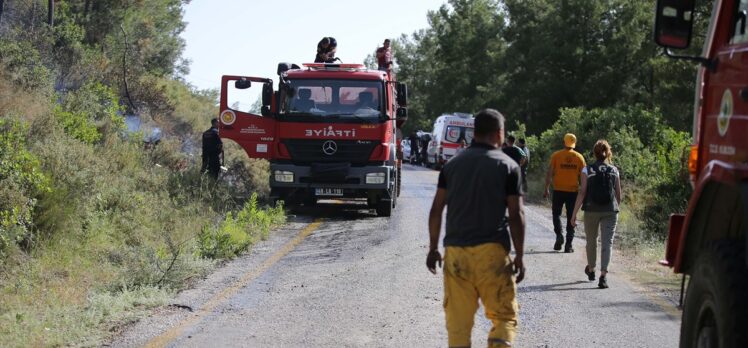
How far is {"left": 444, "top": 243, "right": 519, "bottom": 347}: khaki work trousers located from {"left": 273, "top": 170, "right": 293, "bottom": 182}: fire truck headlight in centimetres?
1366

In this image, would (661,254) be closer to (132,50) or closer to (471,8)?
(132,50)

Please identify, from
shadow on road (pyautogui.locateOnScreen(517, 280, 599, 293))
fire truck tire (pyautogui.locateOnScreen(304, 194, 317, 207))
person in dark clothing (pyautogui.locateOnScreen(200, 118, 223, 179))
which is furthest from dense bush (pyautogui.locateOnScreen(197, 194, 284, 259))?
shadow on road (pyautogui.locateOnScreen(517, 280, 599, 293))

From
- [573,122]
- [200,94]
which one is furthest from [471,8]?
[573,122]

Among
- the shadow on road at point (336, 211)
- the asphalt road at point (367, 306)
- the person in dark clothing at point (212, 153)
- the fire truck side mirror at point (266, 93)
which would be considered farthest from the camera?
the person in dark clothing at point (212, 153)

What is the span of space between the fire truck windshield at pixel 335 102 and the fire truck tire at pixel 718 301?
14533 millimetres

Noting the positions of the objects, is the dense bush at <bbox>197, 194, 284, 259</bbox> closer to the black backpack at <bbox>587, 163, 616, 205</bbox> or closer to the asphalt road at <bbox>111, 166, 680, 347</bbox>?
the asphalt road at <bbox>111, 166, 680, 347</bbox>

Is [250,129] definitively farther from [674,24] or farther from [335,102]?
[674,24]

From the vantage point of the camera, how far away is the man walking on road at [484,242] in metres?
6.24

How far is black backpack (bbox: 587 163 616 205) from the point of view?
1213cm

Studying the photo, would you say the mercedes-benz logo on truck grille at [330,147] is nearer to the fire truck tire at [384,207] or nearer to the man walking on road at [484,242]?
the fire truck tire at [384,207]

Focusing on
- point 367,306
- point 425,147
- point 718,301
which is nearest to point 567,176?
point 367,306

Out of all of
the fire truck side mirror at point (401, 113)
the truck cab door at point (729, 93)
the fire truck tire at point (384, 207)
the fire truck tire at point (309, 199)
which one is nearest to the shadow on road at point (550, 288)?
the truck cab door at point (729, 93)

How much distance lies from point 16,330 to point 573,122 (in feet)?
87.7

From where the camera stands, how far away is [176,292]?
11023 mm
